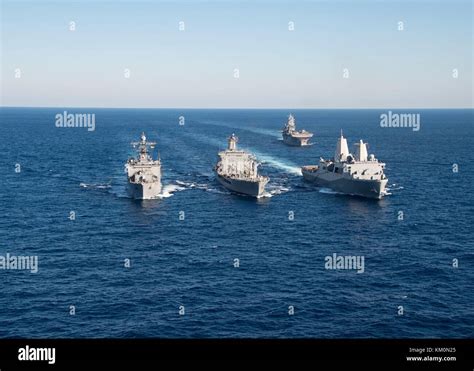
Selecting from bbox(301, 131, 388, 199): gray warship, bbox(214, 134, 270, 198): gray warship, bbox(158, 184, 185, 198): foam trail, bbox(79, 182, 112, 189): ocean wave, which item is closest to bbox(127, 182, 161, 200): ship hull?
bbox(158, 184, 185, 198): foam trail

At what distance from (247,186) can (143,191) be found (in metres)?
20.6

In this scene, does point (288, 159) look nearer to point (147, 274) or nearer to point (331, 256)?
point (331, 256)

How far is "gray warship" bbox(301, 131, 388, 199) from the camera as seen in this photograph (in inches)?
4141

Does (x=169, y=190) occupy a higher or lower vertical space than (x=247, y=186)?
lower

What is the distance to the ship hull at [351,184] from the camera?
342ft

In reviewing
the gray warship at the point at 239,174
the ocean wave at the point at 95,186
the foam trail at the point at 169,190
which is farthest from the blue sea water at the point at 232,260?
the gray warship at the point at 239,174

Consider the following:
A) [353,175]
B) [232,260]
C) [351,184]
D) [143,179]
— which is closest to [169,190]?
[143,179]

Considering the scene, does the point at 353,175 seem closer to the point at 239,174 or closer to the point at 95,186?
the point at 239,174

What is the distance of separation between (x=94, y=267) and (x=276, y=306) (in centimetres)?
2354

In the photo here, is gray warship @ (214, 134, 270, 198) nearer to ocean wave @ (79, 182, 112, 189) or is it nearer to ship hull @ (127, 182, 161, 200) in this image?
ship hull @ (127, 182, 161, 200)

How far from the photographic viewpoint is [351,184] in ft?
358

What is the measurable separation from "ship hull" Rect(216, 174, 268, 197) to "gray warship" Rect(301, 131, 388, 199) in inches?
662

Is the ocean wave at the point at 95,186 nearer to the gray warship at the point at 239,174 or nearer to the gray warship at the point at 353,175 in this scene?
the gray warship at the point at 239,174
